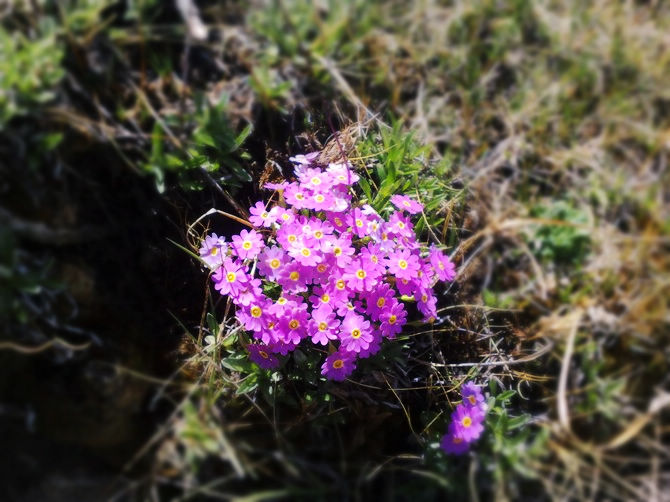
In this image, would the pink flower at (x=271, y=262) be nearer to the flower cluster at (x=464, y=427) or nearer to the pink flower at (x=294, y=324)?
the pink flower at (x=294, y=324)

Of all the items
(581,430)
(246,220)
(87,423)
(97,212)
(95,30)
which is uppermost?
(95,30)

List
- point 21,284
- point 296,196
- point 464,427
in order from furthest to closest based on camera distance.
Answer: point 464,427 → point 296,196 → point 21,284

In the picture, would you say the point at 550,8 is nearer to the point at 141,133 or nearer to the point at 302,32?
the point at 302,32

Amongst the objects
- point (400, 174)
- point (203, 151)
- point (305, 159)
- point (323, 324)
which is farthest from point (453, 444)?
point (203, 151)

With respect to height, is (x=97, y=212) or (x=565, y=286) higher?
(x=97, y=212)

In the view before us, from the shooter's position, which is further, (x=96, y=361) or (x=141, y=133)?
(x=141, y=133)

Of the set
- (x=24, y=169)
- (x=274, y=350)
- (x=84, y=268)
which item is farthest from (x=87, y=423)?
(x=24, y=169)

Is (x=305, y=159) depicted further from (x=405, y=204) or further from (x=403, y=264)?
(x=403, y=264)
